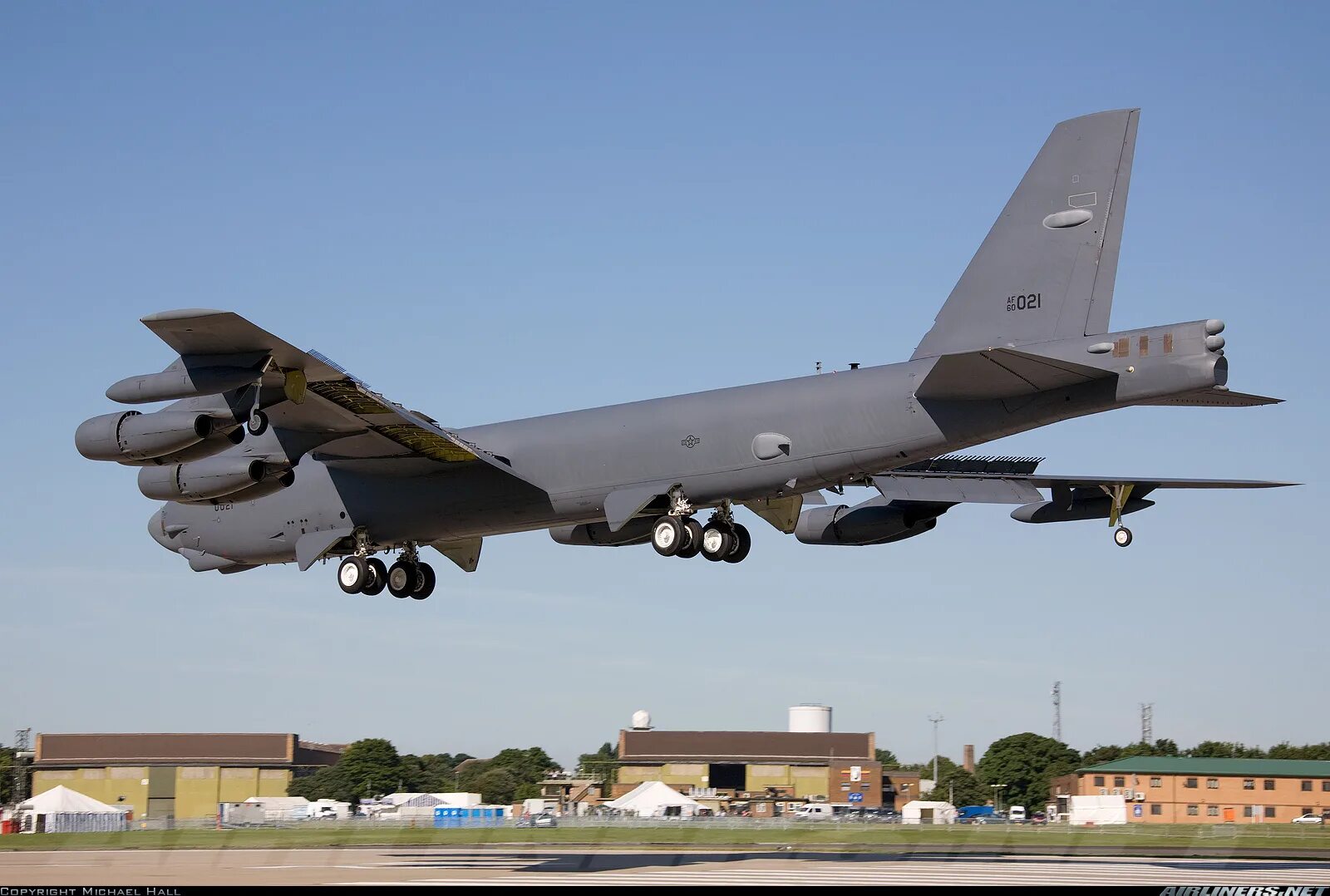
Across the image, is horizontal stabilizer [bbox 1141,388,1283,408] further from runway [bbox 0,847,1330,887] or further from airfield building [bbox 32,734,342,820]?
airfield building [bbox 32,734,342,820]

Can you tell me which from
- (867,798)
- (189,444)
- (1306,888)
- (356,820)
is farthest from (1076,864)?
(867,798)

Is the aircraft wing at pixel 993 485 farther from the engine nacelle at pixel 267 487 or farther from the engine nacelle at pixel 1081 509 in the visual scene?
the engine nacelle at pixel 267 487

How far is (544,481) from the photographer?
20.0 metres

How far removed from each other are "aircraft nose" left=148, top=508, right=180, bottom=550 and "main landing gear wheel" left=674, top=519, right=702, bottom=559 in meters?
8.70

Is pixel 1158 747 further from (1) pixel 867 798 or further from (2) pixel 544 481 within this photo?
(2) pixel 544 481

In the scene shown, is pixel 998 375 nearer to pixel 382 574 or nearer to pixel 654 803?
pixel 382 574

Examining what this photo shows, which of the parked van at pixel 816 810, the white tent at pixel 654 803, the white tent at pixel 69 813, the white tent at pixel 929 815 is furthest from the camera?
the parked van at pixel 816 810

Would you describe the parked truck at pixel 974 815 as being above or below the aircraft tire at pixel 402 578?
below

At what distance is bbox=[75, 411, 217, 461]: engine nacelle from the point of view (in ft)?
59.5

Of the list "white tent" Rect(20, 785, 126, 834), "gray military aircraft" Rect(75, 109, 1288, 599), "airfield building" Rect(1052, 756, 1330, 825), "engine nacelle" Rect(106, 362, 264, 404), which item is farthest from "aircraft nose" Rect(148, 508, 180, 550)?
"airfield building" Rect(1052, 756, 1330, 825)

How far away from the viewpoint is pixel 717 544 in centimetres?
1959

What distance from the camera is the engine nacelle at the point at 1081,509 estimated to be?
22.5 meters

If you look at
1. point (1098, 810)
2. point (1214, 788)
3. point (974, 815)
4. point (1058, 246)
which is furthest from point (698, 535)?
point (1214, 788)

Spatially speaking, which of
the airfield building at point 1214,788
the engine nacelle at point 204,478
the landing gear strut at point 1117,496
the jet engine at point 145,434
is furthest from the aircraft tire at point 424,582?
the airfield building at point 1214,788
